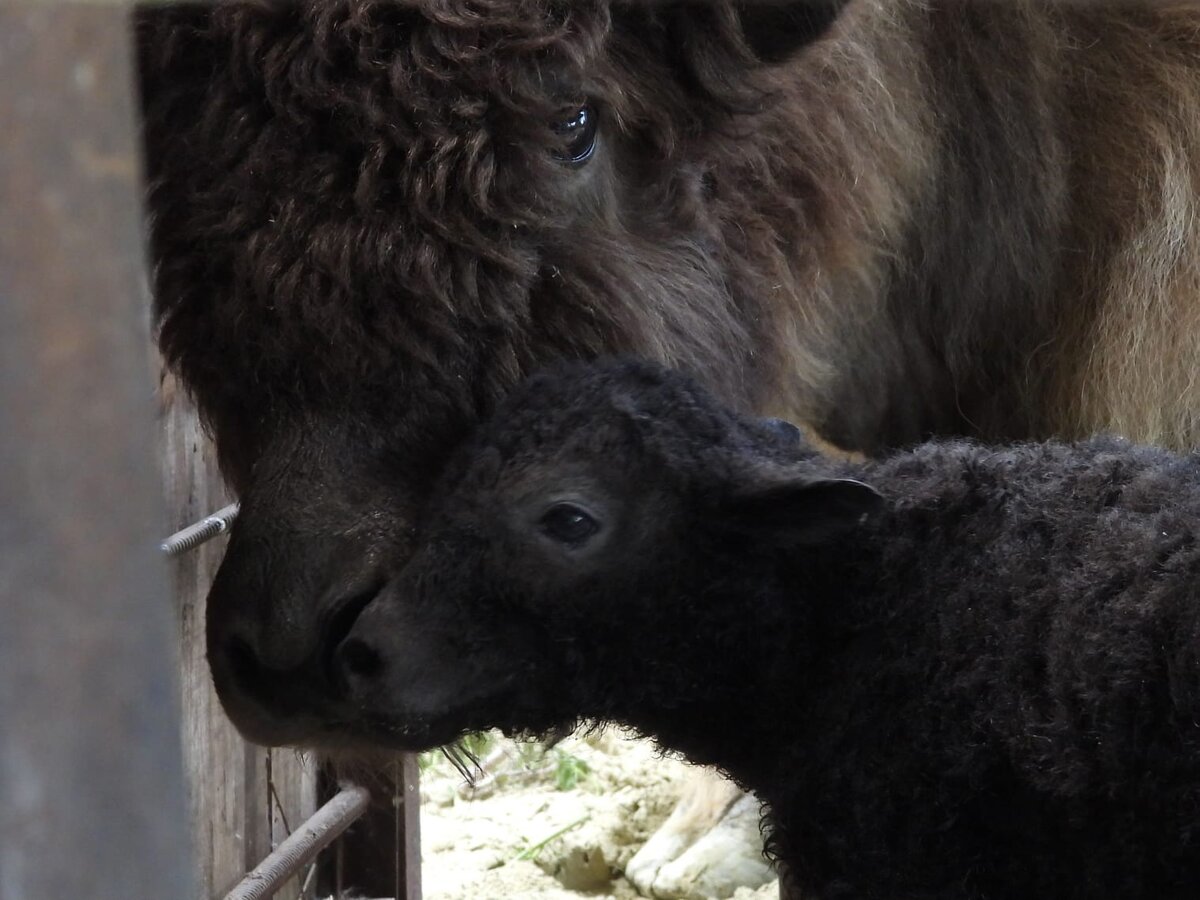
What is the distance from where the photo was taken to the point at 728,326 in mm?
2949

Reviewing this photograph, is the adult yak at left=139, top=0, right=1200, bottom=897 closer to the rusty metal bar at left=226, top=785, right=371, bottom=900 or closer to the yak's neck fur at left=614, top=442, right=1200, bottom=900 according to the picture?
the yak's neck fur at left=614, top=442, right=1200, bottom=900

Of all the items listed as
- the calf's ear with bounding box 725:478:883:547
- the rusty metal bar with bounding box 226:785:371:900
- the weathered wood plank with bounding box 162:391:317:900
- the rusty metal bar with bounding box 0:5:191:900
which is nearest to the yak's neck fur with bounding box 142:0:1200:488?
the calf's ear with bounding box 725:478:883:547

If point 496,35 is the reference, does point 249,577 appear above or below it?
below

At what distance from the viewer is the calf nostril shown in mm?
2164

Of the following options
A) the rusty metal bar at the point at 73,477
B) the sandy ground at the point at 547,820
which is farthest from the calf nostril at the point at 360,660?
the sandy ground at the point at 547,820

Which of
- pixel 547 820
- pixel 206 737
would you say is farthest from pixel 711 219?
pixel 547 820

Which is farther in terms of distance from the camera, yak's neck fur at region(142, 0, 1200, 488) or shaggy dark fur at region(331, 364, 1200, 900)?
yak's neck fur at region(142, 0, 1200, 488)

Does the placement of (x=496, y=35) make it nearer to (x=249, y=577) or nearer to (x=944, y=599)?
(x=249, y=577)

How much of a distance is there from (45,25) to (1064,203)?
326 cm

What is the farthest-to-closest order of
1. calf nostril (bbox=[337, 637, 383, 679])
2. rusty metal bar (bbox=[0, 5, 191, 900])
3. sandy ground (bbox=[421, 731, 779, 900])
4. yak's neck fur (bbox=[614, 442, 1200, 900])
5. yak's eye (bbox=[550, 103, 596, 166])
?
sandy ground (bbox=[421, 731, 779, 900]), yak's eye (bbox=[550, 103, 596, 166]), calf nostril (bbox=[337, 637, 383, 679]), yak's neck fur (bbox=[614, 442, 1200, 900]), rusty metal bar (bbox=[0, 5, 191, 900])

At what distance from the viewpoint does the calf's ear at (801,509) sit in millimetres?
2207

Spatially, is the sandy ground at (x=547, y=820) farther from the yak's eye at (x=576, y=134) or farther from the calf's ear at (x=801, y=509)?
the calf's ear at (x=801, y=509)

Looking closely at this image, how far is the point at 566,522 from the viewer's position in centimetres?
224

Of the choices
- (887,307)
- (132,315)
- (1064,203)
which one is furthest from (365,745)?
(1064,203)
